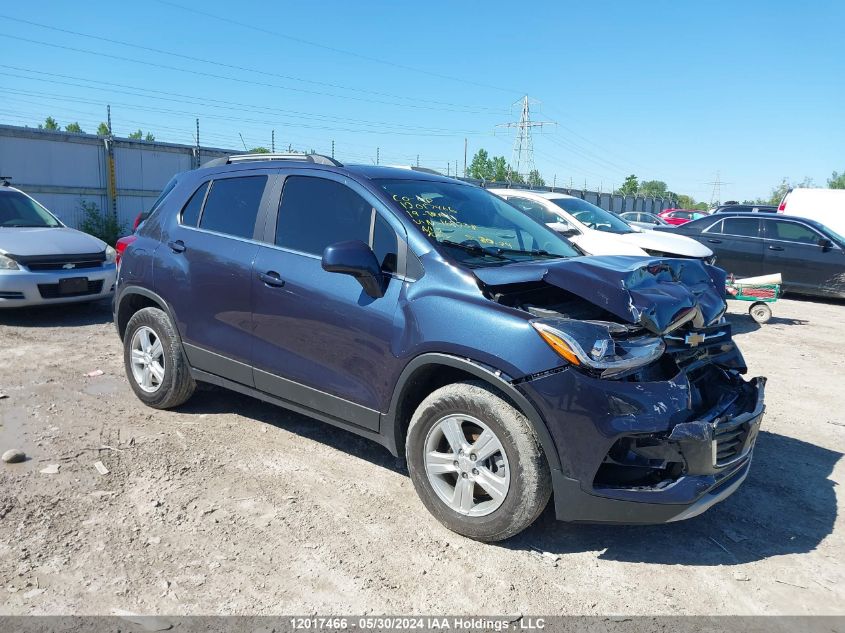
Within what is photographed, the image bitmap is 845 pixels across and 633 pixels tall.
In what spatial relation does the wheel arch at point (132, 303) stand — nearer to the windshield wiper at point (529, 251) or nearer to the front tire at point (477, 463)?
the front tire at point (477, 463)

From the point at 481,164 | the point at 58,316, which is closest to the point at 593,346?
the point at 58,316

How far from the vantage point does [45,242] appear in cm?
775

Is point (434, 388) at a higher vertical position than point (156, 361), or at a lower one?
higher

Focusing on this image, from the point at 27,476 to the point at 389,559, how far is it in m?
2.28

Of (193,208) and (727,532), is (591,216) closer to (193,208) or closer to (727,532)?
(193,208)

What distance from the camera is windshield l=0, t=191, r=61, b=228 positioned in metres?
8.26

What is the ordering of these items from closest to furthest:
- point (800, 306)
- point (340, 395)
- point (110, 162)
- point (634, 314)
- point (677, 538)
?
point (634, 314)
point (677, 538)
point (340, 395)
point (800, 306)
point (110, 162)

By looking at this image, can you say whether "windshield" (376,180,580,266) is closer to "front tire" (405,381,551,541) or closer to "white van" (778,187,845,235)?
"front tire" (405,381,551,541)

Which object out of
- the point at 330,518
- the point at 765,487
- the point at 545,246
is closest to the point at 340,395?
the point at 330,518

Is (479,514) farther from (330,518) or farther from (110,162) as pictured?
(110,162)

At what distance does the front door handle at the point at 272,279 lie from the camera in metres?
3.84

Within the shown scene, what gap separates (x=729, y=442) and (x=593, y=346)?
2.87ft

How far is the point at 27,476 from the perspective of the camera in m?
3.73

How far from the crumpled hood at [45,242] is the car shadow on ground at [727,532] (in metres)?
6.83
